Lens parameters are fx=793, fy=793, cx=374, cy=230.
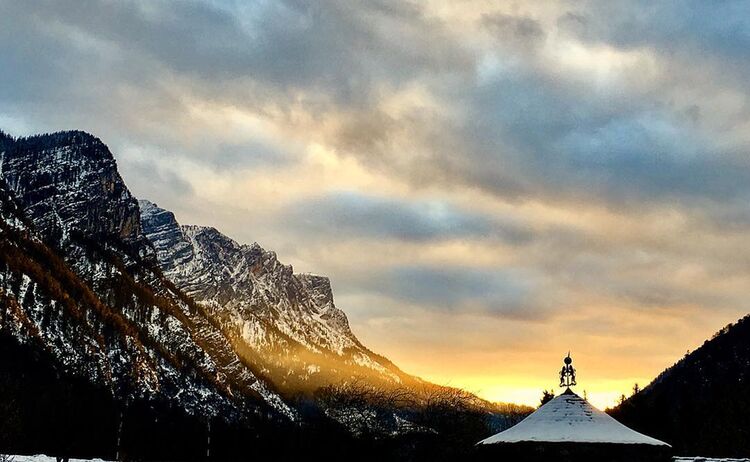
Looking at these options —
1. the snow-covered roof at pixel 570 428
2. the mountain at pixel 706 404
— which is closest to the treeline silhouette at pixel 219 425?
the mountain at pixel 706 404

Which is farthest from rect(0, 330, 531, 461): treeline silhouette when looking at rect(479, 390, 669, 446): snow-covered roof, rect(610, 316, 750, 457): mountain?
rect(479, 390, 669, 446): snow-covered roof

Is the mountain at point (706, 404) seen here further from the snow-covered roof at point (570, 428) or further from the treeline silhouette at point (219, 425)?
the snow-covered roof at point (570, 428)

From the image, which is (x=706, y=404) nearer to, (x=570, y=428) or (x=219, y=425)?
(x=219, y=425)

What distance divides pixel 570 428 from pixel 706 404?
117162mm

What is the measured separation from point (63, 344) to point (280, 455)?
100m

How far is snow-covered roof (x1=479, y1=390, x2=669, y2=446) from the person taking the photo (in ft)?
75.6

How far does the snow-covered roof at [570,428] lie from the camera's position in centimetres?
2305

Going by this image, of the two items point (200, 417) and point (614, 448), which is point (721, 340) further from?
point (614, 448)

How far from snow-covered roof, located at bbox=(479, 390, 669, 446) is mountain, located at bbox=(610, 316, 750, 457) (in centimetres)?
4948

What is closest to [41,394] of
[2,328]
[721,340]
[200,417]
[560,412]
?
[2,328]

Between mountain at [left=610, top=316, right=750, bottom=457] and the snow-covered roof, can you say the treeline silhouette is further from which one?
the snow-covered roof

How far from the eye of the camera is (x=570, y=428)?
77.0ft

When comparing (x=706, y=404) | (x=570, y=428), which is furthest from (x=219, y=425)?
(x=570, y=428)

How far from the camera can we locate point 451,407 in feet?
158
